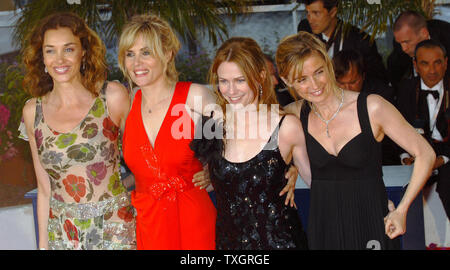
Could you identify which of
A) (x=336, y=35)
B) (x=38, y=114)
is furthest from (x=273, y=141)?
(x=336, y=35)

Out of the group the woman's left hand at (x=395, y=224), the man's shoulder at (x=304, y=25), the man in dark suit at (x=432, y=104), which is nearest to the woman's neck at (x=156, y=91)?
the woman's left hand at (x=395, y=224)

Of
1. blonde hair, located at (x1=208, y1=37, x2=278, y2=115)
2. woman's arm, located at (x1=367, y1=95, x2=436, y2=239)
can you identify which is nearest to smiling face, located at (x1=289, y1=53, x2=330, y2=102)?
blonde hair, located at (x1=208, y1=37, x2=278, y2=115)

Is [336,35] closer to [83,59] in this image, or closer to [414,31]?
[414,31]

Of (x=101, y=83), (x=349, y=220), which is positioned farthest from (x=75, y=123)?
(x=349, y=220)

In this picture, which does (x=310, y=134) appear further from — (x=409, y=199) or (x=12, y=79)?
(x=12, y=79)

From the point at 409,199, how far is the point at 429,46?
7.56 ft

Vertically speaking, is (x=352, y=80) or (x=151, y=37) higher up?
(x=151, y=37)

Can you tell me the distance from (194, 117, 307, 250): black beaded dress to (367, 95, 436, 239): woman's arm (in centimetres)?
40

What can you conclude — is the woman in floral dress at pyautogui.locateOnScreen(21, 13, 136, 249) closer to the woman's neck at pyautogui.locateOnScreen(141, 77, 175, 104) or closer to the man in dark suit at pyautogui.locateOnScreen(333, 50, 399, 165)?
the woman's neck at pyautogui.locateOnScreen(141, 77, 175, 104)

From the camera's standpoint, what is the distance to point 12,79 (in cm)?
501

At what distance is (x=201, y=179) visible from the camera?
2670 mm

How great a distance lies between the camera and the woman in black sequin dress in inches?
95.8

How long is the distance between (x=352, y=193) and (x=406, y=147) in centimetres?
30

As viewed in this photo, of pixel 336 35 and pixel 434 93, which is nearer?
pixel 434 93
